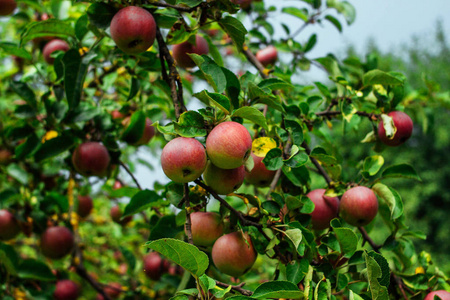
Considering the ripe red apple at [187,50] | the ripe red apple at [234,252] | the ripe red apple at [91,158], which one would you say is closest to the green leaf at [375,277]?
the ripe red apple at [234,252]

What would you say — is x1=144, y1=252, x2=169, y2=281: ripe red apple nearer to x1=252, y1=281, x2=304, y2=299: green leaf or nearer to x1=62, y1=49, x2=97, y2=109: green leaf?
x1=62, y1=49, x2=97, y2=109: green leaf

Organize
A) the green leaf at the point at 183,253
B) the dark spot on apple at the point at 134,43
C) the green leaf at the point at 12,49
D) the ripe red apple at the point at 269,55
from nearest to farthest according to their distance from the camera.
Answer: the green leaf at the point at 183,253, the dark spot on apple at the point at 134,43, the green leaf at the point at 12,49, the ripe red apple at the point at 269,55

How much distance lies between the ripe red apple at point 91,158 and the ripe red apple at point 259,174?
0.41 m

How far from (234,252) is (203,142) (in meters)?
0.25

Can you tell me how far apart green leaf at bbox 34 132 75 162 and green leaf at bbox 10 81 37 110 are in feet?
0.59

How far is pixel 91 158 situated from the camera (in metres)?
1.03

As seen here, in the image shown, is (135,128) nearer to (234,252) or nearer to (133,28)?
(133,28)

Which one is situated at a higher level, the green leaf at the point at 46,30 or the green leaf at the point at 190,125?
the green leaf at the point at 190,125

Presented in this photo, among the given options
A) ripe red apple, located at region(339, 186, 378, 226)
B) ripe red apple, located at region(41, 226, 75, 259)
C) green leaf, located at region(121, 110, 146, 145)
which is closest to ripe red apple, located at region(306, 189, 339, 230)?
ripe red apple, located at region(339, 186, 378, 226)

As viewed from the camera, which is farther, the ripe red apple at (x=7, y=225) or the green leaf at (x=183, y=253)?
the ripe red apple at (x=7, y=225)

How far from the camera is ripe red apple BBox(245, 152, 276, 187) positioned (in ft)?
2.92

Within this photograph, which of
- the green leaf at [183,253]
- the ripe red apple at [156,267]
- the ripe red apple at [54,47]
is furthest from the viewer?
the ripe red apple at [156,267]

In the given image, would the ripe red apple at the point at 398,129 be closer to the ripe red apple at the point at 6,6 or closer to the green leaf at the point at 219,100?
the green leaf at the point at 219,100

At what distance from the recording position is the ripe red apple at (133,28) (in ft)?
2.43
